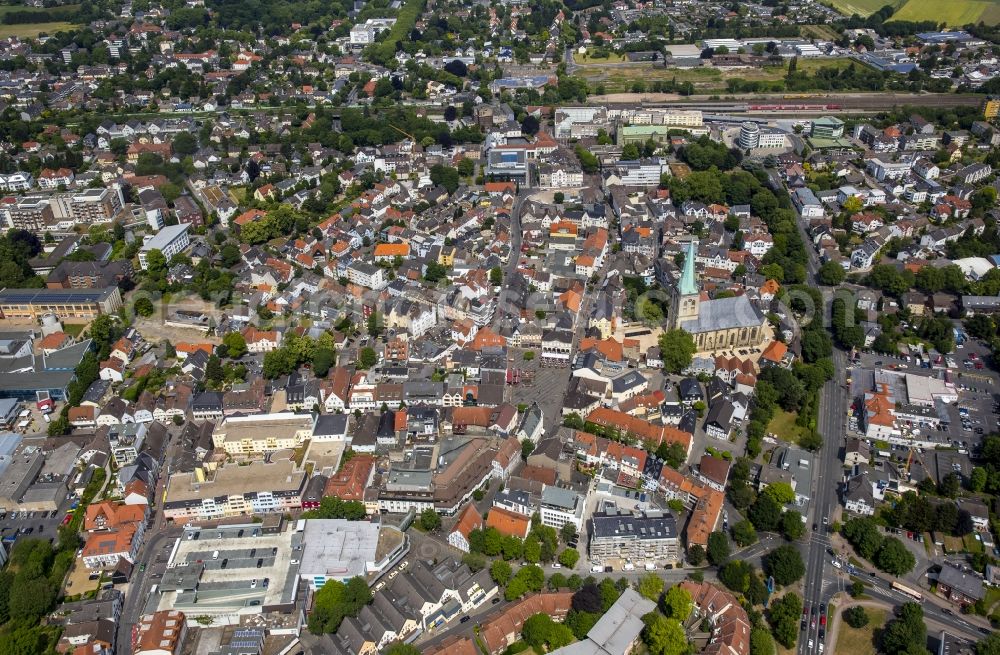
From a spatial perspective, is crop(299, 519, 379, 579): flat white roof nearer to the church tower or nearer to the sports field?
the church tower

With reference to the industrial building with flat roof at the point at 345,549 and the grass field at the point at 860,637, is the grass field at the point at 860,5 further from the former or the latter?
the industrial building with flat roof at the point at 345,549

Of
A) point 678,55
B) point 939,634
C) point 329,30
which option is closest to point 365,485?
point 939,634

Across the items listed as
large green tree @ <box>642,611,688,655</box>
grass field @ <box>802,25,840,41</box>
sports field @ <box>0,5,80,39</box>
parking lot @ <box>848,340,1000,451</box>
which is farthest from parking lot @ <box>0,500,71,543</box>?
grass field @ <box>802,25,840,41</box>

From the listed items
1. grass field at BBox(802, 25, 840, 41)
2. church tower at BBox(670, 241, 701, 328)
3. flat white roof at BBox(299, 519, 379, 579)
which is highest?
grass field at BBox(802, 25, 840, 41)

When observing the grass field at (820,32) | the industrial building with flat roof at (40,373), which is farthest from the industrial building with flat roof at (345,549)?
the grass field at (820,32)

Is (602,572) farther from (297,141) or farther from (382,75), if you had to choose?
(382,75)
